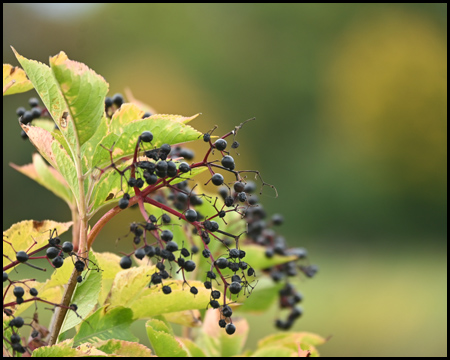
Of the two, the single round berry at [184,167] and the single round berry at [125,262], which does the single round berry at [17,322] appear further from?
the single round berry at [184,167]

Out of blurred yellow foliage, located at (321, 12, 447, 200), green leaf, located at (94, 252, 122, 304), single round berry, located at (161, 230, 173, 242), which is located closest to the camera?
single round berry, located at (161, 230, 173, 242)

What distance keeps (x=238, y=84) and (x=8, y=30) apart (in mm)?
5190

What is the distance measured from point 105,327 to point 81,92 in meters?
0.26

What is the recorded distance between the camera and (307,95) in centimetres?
1322

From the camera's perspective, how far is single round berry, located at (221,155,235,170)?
0.55m

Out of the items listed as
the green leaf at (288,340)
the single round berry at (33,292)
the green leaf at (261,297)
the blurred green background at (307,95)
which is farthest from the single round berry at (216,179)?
the blurred green background at (307,95)

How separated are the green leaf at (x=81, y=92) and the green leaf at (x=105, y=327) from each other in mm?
190

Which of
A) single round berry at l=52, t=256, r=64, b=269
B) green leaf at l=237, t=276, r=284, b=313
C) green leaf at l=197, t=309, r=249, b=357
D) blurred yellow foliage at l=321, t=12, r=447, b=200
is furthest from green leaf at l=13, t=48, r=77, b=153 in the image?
blurred yellow foliage at l=321, t=12, r=447, b=200

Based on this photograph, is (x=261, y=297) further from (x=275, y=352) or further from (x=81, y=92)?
(x=81, y=92)

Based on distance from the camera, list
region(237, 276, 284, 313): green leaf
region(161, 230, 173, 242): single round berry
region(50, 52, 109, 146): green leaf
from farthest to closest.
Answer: region(237, 276, 284, 313): green leaf, region(161, 230, 173, 242): single round berry, region(50, 52, 109, 146): green leaf

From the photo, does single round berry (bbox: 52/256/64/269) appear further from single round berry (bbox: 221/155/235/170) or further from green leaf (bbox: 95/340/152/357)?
single round berry (bbox: 221/155/235/170)

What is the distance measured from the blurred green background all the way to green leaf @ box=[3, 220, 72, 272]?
33.0ft

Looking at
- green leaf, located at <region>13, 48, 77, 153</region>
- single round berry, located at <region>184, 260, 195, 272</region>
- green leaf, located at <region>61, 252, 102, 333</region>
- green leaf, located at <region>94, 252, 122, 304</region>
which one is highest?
green leaf, located at <region>13, 48, 77, 153</region>

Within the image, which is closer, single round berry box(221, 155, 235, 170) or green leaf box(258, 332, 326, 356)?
single round berry box(221, 155, 235, 170)
